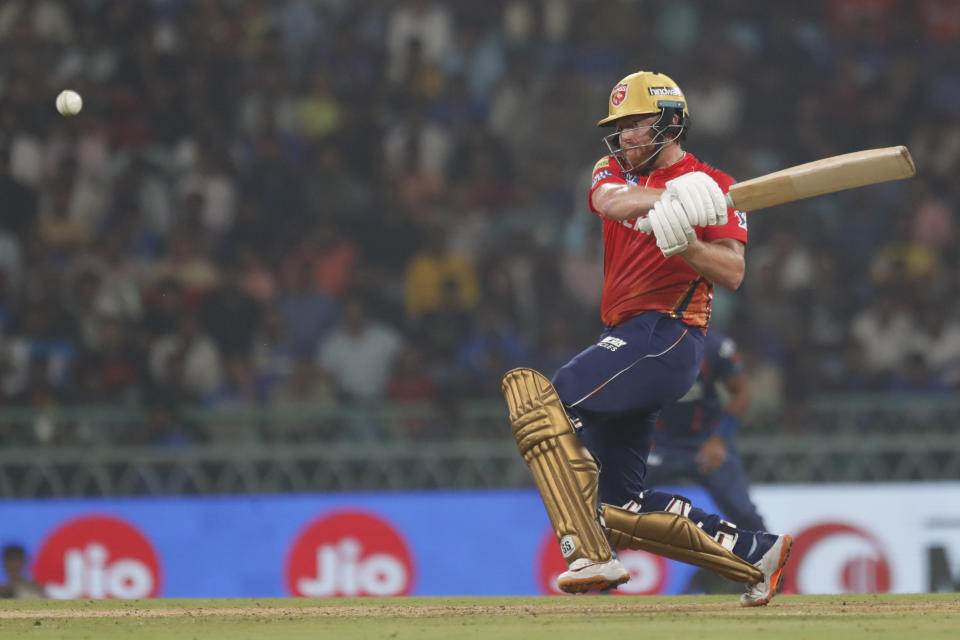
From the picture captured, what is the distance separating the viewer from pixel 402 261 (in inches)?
500

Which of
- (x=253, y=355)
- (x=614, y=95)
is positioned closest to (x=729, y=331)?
(x=253, y=355)

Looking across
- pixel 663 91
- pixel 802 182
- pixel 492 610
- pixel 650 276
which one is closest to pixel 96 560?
pixel 492 610

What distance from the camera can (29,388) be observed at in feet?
37.8

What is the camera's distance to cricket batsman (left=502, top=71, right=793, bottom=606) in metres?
5.55

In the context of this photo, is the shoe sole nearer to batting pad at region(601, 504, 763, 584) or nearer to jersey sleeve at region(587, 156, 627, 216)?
batting pad at region(601, 504, 763, 584)

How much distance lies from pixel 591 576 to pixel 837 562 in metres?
5.05

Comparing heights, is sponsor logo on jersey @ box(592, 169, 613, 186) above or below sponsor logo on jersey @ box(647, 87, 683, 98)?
below

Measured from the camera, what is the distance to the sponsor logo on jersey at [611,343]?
5.69 meters

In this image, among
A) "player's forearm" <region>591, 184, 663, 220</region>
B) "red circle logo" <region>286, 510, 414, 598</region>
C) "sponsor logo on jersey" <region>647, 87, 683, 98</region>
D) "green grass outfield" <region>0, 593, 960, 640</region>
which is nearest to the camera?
"green grass outfield" <region>0, 593, 960, 640</region>

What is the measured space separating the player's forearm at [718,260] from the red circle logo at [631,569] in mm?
4689

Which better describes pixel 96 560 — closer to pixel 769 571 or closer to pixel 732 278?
pixel 769 571

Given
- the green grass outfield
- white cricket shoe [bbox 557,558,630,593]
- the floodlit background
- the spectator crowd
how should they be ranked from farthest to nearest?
the spectator crowd
the floodlit background
white cricket shoe [bbox 557,558,630,593]
the green grass outfield

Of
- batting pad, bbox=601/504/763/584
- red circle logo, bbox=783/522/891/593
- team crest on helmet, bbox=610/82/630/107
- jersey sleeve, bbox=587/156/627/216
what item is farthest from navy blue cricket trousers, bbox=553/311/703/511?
red circle logo, bbox=783/522/891/593

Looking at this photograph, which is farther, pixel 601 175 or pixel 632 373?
pixel 601 175
